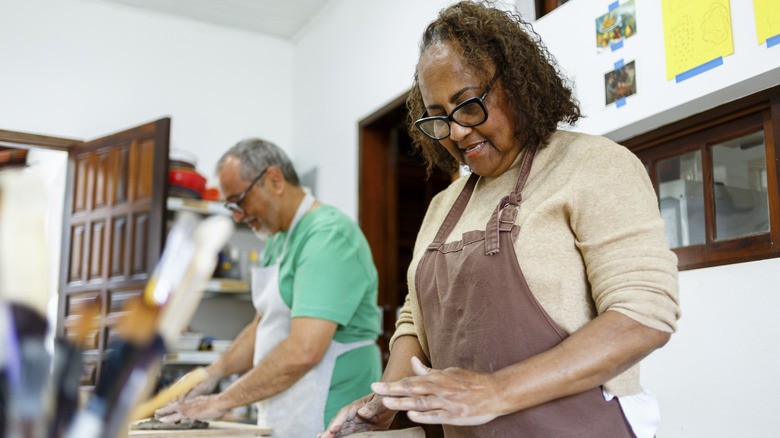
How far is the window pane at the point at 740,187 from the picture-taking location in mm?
1735

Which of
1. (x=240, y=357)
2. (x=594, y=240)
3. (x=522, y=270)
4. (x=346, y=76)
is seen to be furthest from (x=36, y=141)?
(x=594, y=240)

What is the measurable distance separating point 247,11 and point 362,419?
3.74 m

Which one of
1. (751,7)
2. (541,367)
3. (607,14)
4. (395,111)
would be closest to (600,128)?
(607,14)

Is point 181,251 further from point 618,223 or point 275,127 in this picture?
point 275,127

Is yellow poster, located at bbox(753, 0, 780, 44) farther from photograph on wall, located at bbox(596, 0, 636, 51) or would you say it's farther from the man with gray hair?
the man with gray hair

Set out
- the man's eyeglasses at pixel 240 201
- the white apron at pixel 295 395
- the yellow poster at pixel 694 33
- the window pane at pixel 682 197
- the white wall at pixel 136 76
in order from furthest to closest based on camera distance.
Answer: the white wall at pixel 136 76 < the man's eyeglasses at pixel 240 201 < the white apron at pixel 295 395 < the window pane at pixel 682 197 < the yellow poster at pixel 694 33

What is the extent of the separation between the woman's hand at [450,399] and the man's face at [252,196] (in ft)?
5.13

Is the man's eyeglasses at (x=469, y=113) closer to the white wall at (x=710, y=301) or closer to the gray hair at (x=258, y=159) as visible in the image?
the white wall at (x=710, y=301)

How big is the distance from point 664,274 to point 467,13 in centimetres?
58

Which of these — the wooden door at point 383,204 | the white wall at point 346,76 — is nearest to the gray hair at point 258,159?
the white wall at point 346,76

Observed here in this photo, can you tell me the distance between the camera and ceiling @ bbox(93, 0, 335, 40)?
4297 millimetres

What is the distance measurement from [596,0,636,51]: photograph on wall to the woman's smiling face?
3.14 feet

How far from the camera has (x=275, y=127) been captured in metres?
4.68

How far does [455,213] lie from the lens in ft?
4.27
